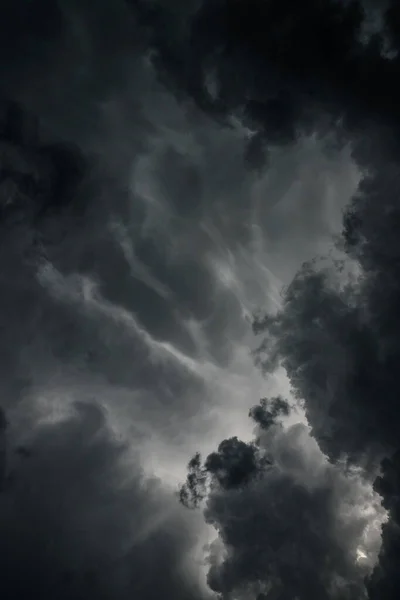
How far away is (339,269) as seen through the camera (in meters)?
70.9

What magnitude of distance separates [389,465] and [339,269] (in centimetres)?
2411

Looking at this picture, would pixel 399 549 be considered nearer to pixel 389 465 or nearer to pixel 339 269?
pixel 389 465

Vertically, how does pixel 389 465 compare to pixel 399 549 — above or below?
above

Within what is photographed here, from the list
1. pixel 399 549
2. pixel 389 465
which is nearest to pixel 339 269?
pixel 389 465

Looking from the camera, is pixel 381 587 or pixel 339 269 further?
pixel 339 269

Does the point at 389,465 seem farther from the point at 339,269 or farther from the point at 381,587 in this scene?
Answer: the point at 339,269

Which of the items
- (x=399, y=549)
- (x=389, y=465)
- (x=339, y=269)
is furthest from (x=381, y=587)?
(x=339, y=269)

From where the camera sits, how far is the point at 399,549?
204 ft

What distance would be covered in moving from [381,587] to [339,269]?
3701 cm

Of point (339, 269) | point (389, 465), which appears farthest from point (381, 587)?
point (339, 269)

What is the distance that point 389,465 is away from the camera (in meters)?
63.9

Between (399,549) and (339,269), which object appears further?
(339,269)

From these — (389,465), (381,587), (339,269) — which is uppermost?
(339,269)

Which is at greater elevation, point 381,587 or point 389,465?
point 389,465
